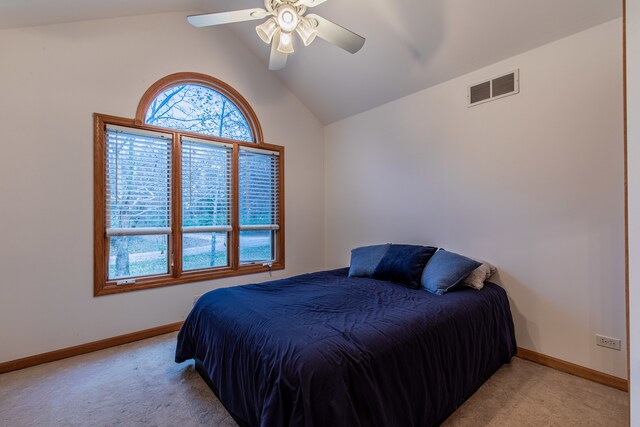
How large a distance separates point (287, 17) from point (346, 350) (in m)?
2.10

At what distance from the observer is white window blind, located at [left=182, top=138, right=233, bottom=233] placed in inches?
127

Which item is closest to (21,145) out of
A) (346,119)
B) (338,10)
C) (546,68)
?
(338,10)

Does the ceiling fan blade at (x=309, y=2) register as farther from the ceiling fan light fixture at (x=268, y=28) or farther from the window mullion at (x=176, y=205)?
the window mullion at (x=176, y=205)

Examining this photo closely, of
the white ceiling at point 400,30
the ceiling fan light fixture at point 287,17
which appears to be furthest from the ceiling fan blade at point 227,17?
the white ceiling at point 400,30

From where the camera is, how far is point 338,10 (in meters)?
2.74

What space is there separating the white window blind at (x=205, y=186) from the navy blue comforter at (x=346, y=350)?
1.31 metres

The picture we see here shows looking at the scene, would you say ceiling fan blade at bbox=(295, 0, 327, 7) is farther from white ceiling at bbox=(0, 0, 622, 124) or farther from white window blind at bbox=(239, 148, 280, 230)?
white window blind at bbox=(239, 148, 280, 230)

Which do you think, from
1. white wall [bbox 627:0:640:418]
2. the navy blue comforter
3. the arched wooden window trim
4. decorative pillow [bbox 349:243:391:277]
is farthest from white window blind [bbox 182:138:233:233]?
white wall [bbox 627:0:640:418]

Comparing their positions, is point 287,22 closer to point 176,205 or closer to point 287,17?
point 287,17

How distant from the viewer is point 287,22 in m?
1.95

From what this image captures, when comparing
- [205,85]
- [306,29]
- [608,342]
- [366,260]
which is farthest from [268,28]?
[608,342]

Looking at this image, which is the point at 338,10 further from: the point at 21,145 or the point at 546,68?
the point at 21,145

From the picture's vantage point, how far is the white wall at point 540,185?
6.82 feet

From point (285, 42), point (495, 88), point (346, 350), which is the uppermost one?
point (285, 42)
